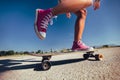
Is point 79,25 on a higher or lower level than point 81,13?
lower

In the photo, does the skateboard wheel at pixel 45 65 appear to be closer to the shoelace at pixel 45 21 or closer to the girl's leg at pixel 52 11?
the girl's leg at pixel 52 11

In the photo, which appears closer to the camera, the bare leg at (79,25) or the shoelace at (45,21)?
the shoelace at (45,21)

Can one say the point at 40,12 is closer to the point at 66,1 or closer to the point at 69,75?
the point at 66,1

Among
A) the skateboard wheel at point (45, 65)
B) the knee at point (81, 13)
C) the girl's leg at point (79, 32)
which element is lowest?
the skateboard wheel at point (45, 65)

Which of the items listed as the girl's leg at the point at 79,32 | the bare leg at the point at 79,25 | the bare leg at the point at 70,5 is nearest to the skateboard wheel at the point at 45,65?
the girl's leg at the point at 79,32

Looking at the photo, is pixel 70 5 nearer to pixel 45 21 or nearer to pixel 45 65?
pixel 45 21

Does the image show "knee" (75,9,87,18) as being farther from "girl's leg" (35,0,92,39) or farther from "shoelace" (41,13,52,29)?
"shoelace" (41,13,52,29)

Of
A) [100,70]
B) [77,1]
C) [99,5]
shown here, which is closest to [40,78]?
[100,70]

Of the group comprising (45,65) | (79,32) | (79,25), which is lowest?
(45,65)

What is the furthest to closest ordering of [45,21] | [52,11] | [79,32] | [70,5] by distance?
[79,32] → [45,21] → [52,11] → [70,5]

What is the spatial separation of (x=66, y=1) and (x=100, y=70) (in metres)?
1.46

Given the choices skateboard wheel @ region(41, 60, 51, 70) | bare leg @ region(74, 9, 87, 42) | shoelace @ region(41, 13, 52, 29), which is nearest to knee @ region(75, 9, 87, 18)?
bare leg @ region(74, 9, 87, 42)

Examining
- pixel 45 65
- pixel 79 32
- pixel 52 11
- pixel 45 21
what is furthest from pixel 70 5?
pixel 45 65

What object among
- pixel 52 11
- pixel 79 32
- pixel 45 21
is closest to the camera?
pixel 52 11
